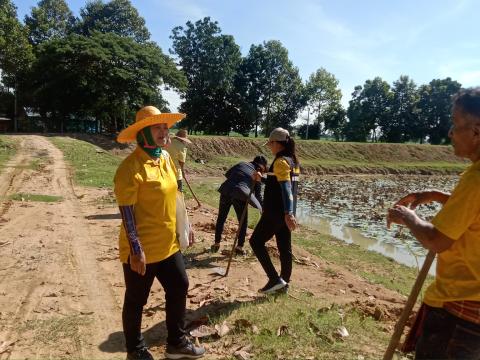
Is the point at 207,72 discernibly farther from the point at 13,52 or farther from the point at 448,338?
the point at 448,338

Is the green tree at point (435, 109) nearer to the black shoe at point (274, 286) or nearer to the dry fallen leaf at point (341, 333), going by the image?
the black shoe at point (274, 286)

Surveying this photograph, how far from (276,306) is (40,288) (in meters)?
2.92

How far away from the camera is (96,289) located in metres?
5.17

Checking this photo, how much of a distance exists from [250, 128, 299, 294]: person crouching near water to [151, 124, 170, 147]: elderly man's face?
1748 millimetres

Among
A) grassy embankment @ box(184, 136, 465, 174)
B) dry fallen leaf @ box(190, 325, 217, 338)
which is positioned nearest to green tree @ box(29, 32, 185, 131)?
grassy embankment @ box(184, 136, 465, 174)

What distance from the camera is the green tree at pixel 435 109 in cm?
5975

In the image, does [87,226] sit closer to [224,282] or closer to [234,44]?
[224,282]

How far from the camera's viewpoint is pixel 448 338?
2090 millimetres

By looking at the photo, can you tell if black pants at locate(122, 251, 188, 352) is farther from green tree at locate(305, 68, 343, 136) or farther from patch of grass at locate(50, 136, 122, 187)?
green tree at locate(305, 68, 343, 136)

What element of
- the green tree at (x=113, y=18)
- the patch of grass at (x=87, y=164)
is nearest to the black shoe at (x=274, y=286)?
the patch of grass at (x=87, y=164)

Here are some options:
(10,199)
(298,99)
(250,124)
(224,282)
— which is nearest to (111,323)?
(224,282)

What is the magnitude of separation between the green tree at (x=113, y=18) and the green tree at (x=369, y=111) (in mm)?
32995

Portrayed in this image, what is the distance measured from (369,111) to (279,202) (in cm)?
6089

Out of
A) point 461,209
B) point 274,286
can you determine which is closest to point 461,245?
point 461,209
